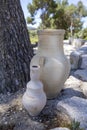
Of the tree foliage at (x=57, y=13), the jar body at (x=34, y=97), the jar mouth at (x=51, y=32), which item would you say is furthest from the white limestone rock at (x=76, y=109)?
the tree foliage at (x=57, y=13)

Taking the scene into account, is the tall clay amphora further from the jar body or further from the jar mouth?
the jar body

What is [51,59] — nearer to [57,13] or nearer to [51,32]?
[51,32]

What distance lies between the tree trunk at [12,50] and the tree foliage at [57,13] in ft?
55.2

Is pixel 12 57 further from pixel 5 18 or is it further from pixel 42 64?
pixel 42 64

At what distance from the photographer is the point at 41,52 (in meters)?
2.14

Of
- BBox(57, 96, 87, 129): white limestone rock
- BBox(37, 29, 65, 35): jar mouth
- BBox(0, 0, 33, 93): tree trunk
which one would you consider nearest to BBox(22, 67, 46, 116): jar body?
BBox(57, 96, 87, 129): white limestone rock

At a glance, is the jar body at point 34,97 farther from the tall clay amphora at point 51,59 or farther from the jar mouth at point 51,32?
the jar mouth at point 51,32

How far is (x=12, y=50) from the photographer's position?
252cm

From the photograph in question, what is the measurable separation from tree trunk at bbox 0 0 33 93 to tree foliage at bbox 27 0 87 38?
16816mm

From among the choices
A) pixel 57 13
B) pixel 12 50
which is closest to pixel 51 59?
pixel 12 50

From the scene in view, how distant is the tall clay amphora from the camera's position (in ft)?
6.79

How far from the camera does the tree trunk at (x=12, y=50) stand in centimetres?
247

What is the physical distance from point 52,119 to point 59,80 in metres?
0.34

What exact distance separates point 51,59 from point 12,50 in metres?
0.57
